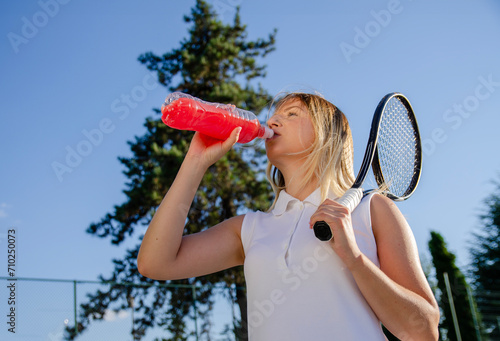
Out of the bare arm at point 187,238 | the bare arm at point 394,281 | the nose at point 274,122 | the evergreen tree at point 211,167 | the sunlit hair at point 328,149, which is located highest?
the evergreen tree at point 211,167

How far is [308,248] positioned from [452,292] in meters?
16.1

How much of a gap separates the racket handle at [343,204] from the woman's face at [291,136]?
0.30 metres

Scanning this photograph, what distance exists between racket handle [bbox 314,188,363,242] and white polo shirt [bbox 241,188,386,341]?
1.4 inches

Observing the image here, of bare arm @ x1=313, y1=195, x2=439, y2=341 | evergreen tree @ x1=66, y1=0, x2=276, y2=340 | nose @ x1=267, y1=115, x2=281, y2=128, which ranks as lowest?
bare arm @ x1=313, y1=195, x2=439, y2=341

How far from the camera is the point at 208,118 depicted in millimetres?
1971

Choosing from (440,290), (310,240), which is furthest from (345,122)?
(440,290)

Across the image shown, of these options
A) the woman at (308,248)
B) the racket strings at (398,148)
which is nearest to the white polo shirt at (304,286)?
the woman at (308,248)

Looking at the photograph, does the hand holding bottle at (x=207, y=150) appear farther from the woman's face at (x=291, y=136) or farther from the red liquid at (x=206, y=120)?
the woman's face at (x=291, y=136)

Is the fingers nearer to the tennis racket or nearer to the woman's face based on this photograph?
the woman's face

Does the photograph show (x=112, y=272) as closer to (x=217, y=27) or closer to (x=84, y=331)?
(x=84, y=331)

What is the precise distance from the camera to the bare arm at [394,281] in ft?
5.13

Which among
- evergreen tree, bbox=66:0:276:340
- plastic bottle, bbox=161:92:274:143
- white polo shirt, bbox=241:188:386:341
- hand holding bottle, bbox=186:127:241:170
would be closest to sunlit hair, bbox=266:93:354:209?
white polo shirt, bbox=241:188:386:341

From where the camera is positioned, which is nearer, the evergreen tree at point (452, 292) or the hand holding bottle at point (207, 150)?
the hand holding bottle at point (207, 150)

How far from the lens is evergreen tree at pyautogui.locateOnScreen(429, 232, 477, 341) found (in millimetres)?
15344
